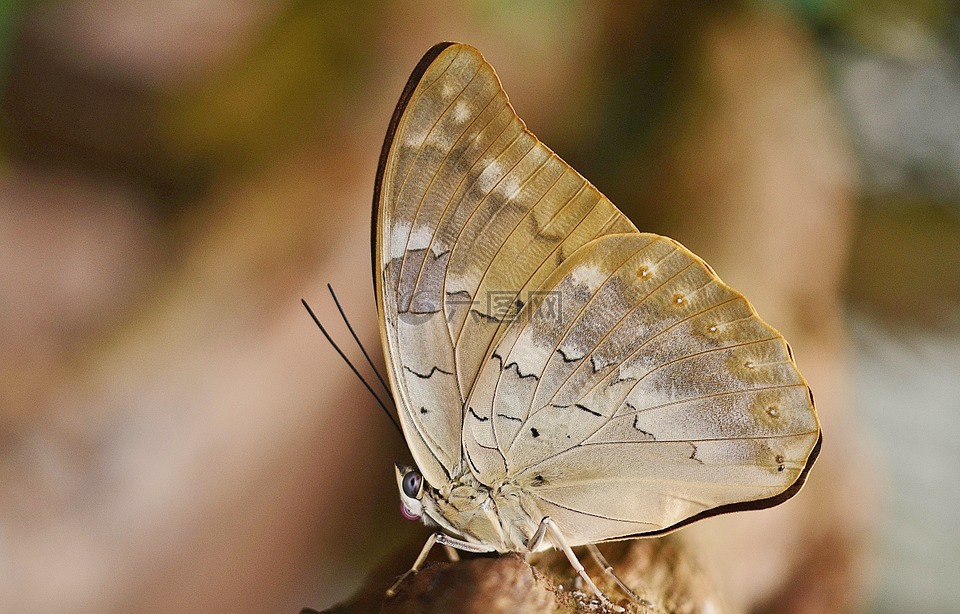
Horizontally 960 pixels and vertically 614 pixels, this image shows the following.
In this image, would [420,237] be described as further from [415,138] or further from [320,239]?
[320,239]

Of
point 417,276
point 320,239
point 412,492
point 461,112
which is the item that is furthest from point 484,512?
point 320,239

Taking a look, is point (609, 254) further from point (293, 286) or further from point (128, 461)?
point (128, 461)

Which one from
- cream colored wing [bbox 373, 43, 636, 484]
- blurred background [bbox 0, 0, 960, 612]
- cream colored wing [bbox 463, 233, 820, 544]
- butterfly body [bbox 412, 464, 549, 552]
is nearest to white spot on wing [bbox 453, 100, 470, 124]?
cream colored wing [bbox 373, 43, 636, 484]

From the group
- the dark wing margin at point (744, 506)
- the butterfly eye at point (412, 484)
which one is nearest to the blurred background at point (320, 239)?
the dark wing margin at point (744, 506)

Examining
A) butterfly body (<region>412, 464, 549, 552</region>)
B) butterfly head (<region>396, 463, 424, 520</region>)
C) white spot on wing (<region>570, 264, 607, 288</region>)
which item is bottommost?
butterfly body (<region>412, 464, 549, 552</region>)

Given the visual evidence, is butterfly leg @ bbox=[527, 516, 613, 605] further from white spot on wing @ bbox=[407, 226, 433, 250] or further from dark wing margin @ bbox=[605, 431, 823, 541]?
white spot on wing @ bbox=[407, 226, 433, 250]

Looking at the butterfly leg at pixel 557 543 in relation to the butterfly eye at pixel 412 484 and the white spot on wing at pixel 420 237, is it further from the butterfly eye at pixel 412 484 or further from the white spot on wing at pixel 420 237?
the white spot on wing at pixel 420 237

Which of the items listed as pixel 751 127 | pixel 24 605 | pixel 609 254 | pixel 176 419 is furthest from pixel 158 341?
pixel 751 127
